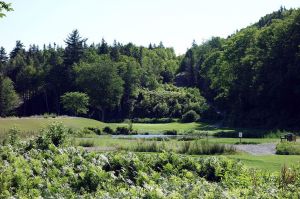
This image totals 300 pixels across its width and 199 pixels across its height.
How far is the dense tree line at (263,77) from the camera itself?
62.2 m

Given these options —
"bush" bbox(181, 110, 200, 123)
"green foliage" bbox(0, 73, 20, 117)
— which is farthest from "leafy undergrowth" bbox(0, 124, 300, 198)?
"green foliage" bbox(0, 73, 20, 117)

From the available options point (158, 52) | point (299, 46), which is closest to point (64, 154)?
point (299, 46)

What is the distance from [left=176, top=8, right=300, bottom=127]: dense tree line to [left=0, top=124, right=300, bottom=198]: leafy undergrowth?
162 feet

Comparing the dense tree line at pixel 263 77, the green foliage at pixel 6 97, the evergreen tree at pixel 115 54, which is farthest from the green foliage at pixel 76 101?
the evergreen tree at pixel 115 54

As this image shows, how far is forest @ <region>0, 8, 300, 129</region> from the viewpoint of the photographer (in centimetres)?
6378

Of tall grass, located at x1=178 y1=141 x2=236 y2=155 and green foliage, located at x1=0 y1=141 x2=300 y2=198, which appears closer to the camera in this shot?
green foliage, located at x1=0 y1=141 x2=300 y2=198

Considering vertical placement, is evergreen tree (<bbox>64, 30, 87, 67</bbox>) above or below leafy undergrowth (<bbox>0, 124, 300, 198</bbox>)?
above

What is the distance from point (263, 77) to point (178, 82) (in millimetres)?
65167

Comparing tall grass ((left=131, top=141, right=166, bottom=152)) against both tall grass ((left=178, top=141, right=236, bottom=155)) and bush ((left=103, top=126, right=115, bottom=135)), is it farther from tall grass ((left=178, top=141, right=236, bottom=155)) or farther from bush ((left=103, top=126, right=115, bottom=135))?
bush ((left=103, top=126, right=115, bottom=135))

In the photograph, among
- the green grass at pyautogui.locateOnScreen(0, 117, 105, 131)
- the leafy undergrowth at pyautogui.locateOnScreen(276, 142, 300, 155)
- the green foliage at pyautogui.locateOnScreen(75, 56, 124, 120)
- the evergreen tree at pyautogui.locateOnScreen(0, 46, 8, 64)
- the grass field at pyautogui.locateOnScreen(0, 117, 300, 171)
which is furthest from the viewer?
the evergreen tree at pyautogui.locateOnScreen(0, 46, 8, 64)

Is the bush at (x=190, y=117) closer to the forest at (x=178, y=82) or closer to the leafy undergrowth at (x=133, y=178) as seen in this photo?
the forest at (x=178, y=82)

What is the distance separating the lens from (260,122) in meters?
63.8

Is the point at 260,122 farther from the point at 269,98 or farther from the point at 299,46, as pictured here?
the point at 299,46

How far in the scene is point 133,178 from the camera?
11.1 m
